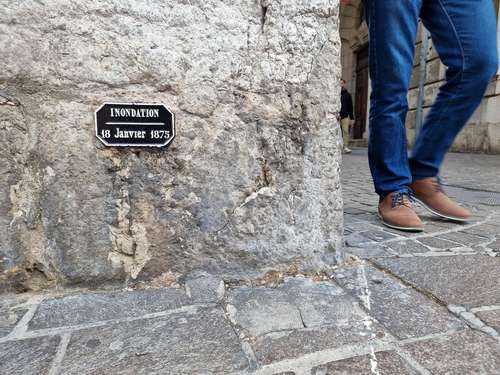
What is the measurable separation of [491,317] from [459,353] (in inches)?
→ 8.0

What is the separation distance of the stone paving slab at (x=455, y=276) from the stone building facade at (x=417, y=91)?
268 inches

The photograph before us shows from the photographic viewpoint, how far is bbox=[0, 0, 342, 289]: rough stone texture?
0.90 meters

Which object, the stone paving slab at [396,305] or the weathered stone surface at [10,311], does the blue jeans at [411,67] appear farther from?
the weathered stone surface at [10,311]

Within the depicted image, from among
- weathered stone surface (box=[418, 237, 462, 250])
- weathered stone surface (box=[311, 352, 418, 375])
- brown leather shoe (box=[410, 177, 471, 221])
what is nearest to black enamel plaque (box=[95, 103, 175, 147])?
weathered stone surface (box=[311, 352, 418, 375])

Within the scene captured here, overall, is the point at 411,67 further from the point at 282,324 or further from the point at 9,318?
the point at 9,318

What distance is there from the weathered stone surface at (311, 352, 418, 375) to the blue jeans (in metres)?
1.02

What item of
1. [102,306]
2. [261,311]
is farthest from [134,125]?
[261,311]

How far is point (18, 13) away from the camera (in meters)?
0.86

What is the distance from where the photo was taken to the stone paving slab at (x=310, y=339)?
708 millimetres

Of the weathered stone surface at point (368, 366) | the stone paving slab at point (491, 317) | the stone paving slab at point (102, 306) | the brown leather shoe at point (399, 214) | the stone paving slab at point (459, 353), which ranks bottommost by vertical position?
the weathered stone surface at point (368, 366)

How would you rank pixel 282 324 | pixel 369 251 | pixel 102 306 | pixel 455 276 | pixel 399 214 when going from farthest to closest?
pixel 399 214
pixel 369 251
pixel 455 276
pixel 102 306
pixel 282 324

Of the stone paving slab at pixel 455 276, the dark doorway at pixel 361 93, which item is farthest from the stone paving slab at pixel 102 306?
the dark doorway at pixel 361 93

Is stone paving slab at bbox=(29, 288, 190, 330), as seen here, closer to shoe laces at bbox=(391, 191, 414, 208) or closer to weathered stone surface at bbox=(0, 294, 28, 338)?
weathered stone surface at bbox=(0, 294, 28, 338)

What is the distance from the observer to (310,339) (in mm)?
752
